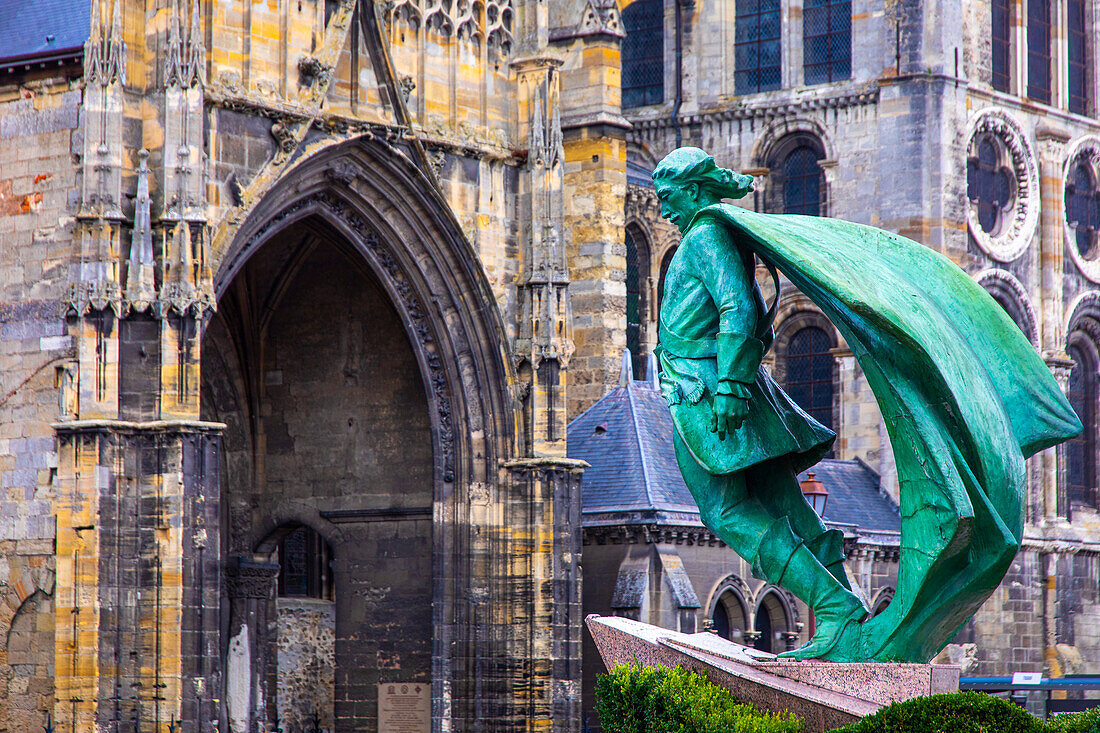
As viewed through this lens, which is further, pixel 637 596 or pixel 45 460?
pixel 637 596

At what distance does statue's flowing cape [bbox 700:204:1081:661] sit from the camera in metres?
13.7

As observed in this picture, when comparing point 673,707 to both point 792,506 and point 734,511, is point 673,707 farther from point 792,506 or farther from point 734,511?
point 792,506

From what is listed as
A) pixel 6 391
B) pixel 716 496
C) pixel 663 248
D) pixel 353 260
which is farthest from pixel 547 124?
pixel 716 496

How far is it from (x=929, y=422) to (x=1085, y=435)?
119 feet

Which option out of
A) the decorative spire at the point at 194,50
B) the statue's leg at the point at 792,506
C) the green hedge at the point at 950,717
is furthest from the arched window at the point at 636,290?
the green hedge at the point at 950,717

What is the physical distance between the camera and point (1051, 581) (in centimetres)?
4681

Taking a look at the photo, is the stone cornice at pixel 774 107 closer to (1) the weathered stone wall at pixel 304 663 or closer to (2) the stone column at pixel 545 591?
(1) the weathered stone wall at pixel 304 663

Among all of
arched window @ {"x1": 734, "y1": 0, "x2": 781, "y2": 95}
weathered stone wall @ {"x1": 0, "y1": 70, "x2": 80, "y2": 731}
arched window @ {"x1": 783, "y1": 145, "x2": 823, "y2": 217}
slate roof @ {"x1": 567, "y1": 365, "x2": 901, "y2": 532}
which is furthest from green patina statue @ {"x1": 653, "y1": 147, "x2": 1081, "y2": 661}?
arched window @ {"x1": 734, "y1": 0, "x2": 781, "y2": 95}

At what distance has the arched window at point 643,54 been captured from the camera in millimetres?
47812

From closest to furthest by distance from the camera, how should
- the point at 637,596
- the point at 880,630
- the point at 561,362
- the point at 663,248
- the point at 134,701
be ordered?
the point at 880,630 → the point at 134,701 → the point at 561,362 → the point at 637,596 → the point at 663,248

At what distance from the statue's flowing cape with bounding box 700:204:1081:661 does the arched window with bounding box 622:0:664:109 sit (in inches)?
1325

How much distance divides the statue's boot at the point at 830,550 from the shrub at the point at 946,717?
1602mm

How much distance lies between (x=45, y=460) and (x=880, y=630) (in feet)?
47.7

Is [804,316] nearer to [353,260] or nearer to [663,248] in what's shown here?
[663,248]
